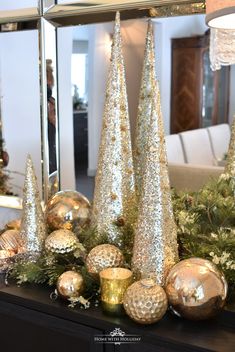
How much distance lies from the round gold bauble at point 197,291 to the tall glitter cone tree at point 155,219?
0.06 m

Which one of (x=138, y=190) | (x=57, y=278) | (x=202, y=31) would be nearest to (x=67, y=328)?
(x=57, y=278)

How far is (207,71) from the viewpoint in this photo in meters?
4.84

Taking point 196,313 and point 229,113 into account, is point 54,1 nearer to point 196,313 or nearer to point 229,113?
point 196,313

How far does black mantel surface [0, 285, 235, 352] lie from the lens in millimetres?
723

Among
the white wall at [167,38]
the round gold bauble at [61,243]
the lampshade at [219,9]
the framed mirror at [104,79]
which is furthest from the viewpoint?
the white wall at [167,38]

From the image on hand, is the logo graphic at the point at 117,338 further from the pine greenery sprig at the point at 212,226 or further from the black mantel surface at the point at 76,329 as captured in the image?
the pine greenery sprig at the point at 212,226

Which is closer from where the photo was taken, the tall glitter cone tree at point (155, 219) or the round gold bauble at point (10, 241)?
the tall glitter cone tree at point (155, 219)

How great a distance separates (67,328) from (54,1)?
2.91 feet

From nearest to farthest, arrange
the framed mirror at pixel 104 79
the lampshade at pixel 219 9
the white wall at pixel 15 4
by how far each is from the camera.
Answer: the lampshade at pixel 219 9 → the white wall at pixel 15 4 → the framed mirror at pixel 104 79

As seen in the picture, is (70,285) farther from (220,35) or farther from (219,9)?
(220,35)

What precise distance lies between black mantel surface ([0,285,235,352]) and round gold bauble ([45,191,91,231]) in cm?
20

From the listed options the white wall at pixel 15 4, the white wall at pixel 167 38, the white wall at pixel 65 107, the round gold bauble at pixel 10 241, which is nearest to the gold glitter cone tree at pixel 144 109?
the round gold bauble at pixel 10 241

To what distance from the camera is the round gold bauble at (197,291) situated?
0.75 m

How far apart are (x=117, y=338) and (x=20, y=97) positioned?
1.19 m
